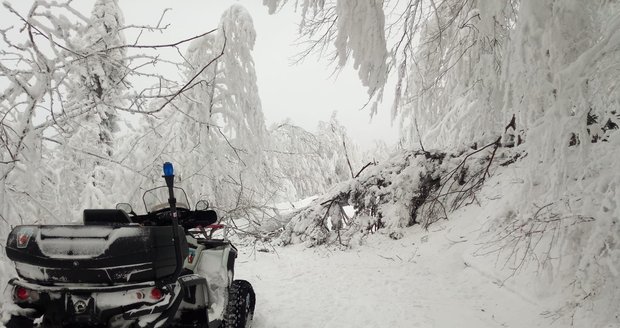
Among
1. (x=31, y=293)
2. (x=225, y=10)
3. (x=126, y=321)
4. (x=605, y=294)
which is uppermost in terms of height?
(x=225, y=10)

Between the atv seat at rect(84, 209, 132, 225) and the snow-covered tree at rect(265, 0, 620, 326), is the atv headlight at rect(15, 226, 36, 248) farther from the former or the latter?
the snow-covered tree at rect(265, 0, 620, 326)

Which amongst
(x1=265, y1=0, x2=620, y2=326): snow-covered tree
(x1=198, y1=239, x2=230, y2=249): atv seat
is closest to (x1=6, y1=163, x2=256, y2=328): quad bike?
(x1=198, y1=239, x2=230, y2=249): atv seat

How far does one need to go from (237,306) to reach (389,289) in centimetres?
307

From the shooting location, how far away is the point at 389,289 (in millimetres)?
6008

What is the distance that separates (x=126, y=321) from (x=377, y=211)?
7761 millimetres

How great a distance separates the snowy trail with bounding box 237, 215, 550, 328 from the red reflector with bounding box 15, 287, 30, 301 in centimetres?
257

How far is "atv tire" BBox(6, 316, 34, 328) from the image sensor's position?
2.38m

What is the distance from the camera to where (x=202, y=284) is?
10.2 feet

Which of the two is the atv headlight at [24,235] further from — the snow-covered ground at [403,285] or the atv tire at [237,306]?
the snow-covered ground at [403,285]

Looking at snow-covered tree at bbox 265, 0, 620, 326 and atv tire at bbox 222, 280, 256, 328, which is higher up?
snow-covered tree at bbox 265, 0, 620, 326

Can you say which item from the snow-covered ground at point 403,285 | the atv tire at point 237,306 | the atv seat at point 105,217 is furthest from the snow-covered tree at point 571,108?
the atv tire at point 237,306

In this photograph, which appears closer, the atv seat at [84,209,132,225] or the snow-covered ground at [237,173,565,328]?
the atv seat at [84,209,132,225]

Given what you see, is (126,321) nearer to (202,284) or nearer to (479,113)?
(202,284)

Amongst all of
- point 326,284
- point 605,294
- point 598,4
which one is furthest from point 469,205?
point 598,4
